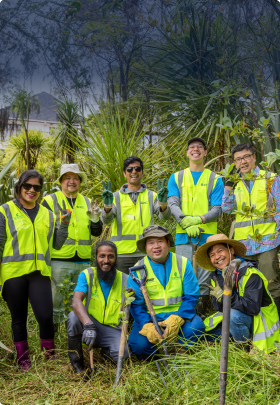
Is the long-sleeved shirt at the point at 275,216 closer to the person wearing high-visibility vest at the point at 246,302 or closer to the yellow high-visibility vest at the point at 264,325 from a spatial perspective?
the person wearing high-visibility vest at the point at 246,302

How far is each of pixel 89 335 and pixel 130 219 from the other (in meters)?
1.35

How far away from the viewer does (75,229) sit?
3.67 metres

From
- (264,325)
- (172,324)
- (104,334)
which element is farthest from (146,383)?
(264,325)

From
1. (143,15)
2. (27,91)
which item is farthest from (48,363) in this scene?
(27,91)

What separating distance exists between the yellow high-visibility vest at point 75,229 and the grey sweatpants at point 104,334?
0.77m

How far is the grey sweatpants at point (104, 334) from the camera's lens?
9.53ft

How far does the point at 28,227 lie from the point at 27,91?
6884 mm

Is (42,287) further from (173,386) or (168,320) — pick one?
(173,386)

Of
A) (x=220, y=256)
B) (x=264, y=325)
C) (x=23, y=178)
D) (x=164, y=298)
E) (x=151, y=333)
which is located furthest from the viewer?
(x=23, y=178)

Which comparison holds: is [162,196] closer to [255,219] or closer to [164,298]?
[255,219]

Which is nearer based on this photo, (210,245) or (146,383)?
(146,383)

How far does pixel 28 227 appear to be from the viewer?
10.0ft

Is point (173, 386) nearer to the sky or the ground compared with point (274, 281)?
nearer to the ground

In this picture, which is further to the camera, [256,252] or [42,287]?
[256,252]
